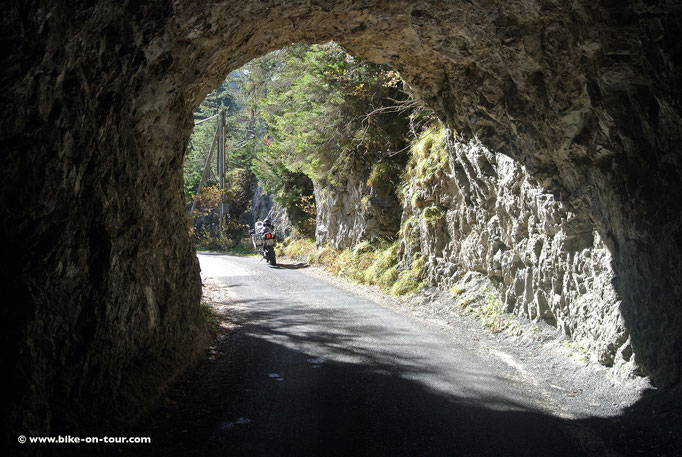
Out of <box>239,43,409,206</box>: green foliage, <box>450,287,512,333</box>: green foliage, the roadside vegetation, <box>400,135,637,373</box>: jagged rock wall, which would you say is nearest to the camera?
<box>400,135,637,373</box>: jagged rock wall

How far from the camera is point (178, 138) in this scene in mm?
6801

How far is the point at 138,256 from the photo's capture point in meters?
5.43

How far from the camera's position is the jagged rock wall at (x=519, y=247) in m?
6.29

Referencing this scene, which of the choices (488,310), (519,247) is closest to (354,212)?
(488,310)

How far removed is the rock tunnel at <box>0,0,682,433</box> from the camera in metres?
3.41

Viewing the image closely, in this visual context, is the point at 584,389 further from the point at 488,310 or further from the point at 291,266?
the point at 291,266

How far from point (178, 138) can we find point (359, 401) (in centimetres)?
419

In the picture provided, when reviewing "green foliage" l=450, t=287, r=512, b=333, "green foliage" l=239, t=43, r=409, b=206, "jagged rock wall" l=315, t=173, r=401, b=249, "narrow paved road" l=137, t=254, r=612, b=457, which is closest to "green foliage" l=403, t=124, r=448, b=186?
"green foliage" l=239, t=43, r=409, b=206

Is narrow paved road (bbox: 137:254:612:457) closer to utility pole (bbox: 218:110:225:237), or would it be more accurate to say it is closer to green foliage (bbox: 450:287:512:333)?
green foliage (bbox: 450:287:512:333)

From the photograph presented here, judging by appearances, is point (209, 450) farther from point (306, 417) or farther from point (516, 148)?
point (516, 148)

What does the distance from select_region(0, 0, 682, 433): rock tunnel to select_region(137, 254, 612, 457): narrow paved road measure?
926 mm

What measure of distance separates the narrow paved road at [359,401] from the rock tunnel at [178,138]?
926 millimetres

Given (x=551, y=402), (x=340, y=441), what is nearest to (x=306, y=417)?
(x=340, y=441)

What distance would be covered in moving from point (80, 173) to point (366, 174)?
534 inches
